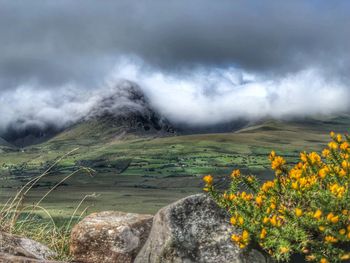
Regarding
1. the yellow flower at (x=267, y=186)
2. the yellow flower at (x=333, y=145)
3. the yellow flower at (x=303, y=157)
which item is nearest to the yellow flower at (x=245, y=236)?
the yellow flower at (x=267, y=186)

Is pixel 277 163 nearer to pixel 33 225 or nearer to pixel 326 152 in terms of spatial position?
pixel 326 152

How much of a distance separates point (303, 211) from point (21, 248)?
4.56m

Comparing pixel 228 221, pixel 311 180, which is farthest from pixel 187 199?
pixel 311 180

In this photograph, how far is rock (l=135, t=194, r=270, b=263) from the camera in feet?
25.1

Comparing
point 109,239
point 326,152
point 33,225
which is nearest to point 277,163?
point 326,152

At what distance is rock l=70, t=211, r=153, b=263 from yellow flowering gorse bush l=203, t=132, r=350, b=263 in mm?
2571

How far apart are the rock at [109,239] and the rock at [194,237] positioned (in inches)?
63.9

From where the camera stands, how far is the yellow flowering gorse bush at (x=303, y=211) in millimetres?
A: 6562

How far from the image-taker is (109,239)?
32.4 ft

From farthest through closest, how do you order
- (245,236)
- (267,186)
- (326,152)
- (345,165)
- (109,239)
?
(109,239) < (326,152) < (267,186) < (345,165) < (245,236)

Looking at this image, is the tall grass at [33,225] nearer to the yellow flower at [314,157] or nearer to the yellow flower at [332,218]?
the yellow flower at [314,157]

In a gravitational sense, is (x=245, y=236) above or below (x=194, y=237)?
above

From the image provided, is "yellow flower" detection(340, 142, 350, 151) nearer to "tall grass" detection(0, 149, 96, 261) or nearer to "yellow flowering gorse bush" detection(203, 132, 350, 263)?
"yellow flowering gorse bush" detection(203, 132, 350, 263)

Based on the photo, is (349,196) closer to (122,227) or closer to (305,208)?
(305,208)
